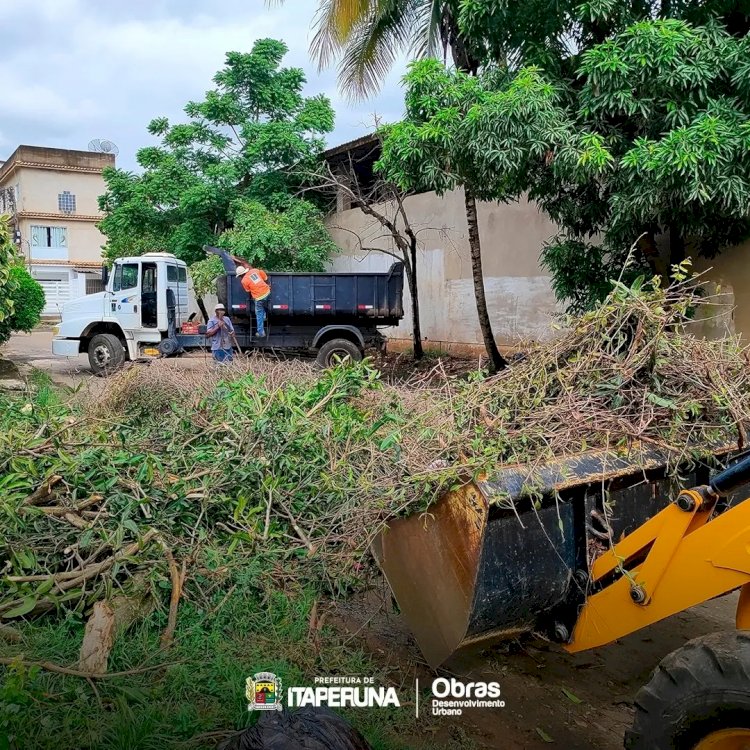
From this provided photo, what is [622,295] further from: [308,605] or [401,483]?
[308,605]

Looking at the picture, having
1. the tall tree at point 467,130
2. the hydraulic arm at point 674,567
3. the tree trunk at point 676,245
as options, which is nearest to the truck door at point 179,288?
the tall tree at point 467,130

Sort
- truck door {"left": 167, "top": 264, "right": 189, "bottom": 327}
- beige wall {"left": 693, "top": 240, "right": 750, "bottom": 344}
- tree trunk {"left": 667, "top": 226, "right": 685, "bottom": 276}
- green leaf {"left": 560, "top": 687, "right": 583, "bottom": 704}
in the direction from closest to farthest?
green leaf {"left": 560, "top": 687, "right": 583, "bottom": 704}, tree trunk {"left": 667, "top": 226, "right": 685, "bottom": 276}, beige wall {"left": 693, "top": 240, "right": 750, "bottom": 344}, truck door {"left": 167, "top": 264, "right": 189, "bottom": 327}

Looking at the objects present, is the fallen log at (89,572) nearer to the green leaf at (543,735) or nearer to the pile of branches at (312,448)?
the pile of branches at (312,448)

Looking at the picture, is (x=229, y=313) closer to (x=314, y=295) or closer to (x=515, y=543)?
(x=314, y=295)

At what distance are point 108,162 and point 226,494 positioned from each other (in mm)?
38012

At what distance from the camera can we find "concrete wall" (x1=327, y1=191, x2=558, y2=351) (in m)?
12.1

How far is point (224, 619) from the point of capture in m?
3.44

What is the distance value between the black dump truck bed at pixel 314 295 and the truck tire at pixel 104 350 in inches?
101

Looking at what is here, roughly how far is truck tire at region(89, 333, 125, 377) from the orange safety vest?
126 inches

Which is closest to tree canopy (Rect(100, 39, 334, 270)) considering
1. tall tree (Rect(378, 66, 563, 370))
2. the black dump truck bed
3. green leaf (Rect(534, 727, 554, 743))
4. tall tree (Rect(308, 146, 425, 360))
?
tall tree (Rect(308, 146, 425, 360))

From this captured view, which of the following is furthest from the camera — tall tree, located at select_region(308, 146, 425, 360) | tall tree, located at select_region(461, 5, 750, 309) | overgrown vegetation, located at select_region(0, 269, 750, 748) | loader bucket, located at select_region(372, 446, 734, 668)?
tall tree, located at select_region(308, 146, 425, 360)

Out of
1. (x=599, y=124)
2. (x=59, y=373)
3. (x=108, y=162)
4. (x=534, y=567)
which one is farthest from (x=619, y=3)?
(x=108, y=162)

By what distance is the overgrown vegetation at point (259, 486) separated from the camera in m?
2.78

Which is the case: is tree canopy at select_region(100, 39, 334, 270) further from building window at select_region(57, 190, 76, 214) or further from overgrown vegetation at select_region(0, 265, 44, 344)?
building window at select_region(57, 190, 76, 214)
